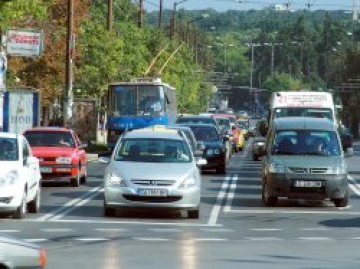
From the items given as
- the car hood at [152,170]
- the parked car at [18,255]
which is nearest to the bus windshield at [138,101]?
the car hood at [152,170]

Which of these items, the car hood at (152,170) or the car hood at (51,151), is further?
the car hood at (51,151)

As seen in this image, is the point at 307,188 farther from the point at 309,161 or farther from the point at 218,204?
the point at 218,204

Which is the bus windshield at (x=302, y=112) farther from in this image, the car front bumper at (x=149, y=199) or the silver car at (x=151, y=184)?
the car front bumper at (x=149, y=199)

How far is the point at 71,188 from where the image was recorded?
3281cm

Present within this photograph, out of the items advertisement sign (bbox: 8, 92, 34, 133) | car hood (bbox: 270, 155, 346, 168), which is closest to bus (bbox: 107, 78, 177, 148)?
advertisement sign (bbox: 8, 92, 34, 133)

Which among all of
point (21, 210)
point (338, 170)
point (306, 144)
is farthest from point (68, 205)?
point (338, 170)

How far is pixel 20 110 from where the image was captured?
1714 inches

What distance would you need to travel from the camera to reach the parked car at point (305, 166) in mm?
26781

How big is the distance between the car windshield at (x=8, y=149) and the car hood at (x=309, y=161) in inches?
236

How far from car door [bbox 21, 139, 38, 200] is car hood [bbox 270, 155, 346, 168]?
5.44 m

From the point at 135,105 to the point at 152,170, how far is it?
3037 centimetres

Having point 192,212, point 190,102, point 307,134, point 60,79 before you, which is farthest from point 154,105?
point 190,102

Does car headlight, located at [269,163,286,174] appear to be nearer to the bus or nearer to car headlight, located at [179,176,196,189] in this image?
car headlight, located at [179,176,196,189]

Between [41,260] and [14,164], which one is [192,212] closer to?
[14,164]
